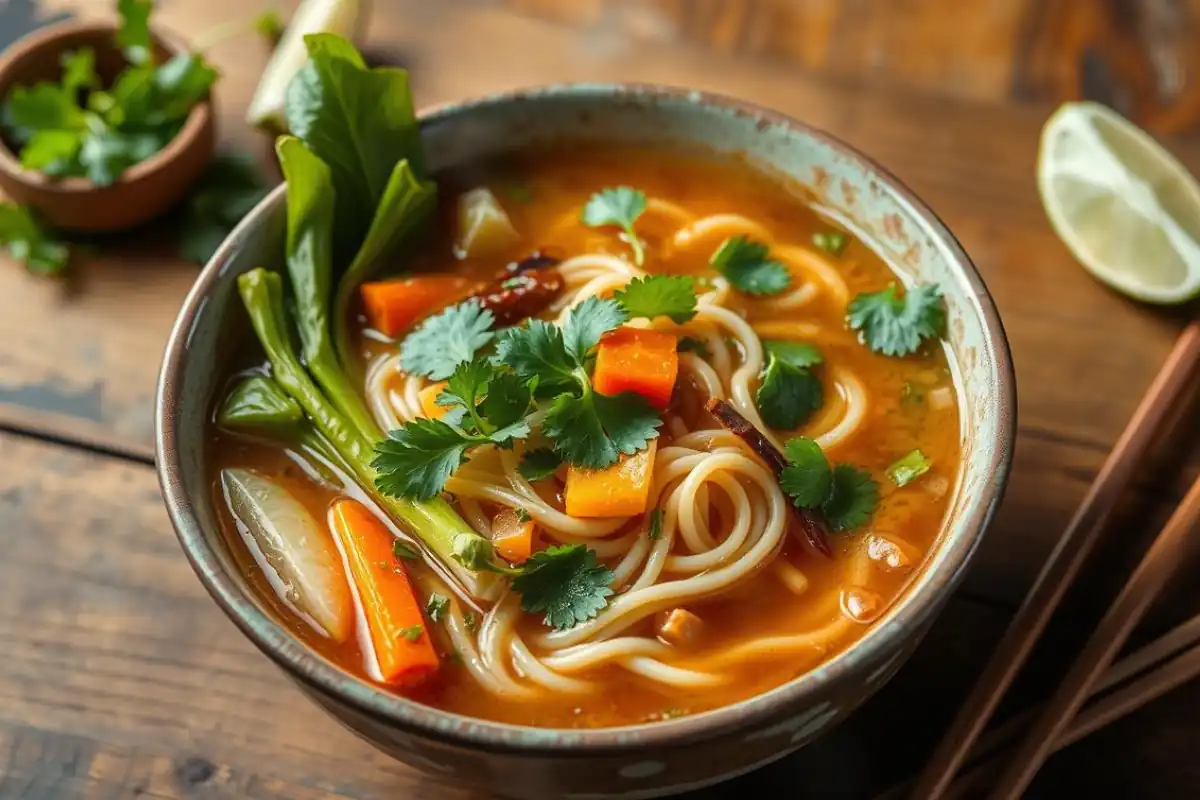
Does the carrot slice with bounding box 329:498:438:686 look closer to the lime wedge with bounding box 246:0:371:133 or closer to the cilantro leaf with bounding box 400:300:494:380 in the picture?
the cilantro leaf with bounding box 400:300:494:380

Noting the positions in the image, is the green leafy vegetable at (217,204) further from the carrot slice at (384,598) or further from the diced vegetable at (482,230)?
the carrot slice at (384,598)

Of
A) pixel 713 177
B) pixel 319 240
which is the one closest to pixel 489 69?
pixel 713 177

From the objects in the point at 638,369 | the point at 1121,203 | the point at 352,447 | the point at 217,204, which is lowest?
the point at 217,204

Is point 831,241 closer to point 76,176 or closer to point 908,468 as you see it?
point 908,468

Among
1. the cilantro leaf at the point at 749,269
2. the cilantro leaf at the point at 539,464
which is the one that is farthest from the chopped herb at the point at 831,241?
the cilantro leaf at the point at 539,464

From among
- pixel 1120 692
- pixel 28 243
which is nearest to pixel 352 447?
pixel 28 243

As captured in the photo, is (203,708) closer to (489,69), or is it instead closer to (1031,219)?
(489,69)
